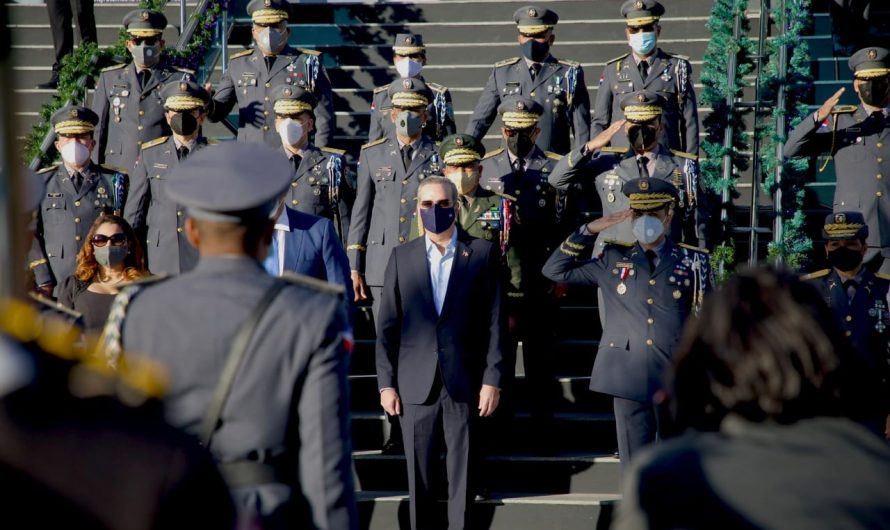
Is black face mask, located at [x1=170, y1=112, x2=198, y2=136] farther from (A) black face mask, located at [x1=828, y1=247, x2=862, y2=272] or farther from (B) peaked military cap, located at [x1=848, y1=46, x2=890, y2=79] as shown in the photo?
(B) peaked military cap, located at [x1=848, y1=46, x2=890, y2=79]

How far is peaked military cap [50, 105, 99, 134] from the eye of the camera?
10195 millimetres

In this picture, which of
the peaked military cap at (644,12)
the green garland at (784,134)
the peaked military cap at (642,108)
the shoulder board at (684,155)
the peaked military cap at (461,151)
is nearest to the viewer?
the peaked military cap at (461,151)

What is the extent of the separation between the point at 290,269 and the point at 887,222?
4.71 metres

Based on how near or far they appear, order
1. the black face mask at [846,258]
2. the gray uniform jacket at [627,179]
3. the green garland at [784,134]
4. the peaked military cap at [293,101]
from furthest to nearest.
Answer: the green garland at [784,134], the peaked military cap at [293,101], the gray uniform jacket at [627,179], the black face mask at [846,258]

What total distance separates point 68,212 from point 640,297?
4.59 metres

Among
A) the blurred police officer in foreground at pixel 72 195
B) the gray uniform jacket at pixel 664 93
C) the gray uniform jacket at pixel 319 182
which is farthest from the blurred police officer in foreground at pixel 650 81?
the blurred police officer in foreground at pixel 72 195

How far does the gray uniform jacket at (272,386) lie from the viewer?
10.6 feet

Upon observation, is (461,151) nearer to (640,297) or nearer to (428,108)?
(640,297)

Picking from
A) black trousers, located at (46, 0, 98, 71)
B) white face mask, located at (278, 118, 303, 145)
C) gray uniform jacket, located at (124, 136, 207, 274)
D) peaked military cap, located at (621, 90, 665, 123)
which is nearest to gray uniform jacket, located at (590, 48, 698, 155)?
peaked military cap, located at (621, 90, 665, 123)

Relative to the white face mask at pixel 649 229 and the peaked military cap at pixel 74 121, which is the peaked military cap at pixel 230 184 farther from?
the peaked military cap at pixel 74 121

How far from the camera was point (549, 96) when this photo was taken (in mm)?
10594

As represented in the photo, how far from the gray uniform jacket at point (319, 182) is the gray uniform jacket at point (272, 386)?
635 centimetres

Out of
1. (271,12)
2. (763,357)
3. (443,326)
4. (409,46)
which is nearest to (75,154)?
(271,12)

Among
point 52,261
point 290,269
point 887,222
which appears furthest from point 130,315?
point 887,222
